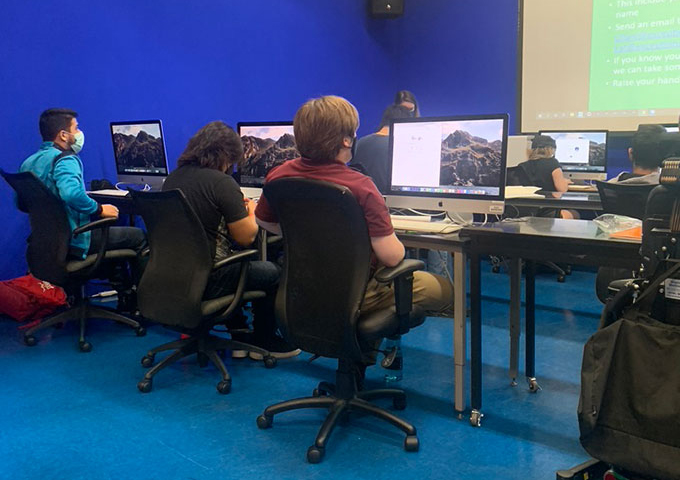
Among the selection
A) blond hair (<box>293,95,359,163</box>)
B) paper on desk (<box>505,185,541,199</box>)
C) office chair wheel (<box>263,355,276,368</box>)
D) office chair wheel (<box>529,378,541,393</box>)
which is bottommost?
office chair wheel (<box>529,378,541,393</box>)

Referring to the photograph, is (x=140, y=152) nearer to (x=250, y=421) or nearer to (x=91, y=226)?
(x=91, y=226)

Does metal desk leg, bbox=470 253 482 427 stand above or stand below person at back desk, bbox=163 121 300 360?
below

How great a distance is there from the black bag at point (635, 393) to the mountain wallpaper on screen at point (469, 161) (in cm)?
112

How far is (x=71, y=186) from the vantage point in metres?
3.29

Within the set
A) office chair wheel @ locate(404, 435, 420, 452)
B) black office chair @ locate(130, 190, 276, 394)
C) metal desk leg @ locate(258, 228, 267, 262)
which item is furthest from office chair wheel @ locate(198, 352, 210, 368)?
office chair wheel @ locate(404, 435, 420, 452)

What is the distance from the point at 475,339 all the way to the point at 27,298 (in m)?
2.89

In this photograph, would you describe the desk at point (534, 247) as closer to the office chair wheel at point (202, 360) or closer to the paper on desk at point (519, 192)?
the paper on desk at point (519, 192)

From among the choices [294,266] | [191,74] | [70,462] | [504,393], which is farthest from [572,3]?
[70,462]

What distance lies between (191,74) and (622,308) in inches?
171

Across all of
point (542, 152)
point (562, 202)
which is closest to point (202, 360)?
point (562, 202)

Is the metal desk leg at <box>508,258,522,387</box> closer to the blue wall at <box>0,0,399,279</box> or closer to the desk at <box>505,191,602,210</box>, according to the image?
the desk at <box>505,191,602,210</box>

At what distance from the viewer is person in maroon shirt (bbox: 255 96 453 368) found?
6.63 ft

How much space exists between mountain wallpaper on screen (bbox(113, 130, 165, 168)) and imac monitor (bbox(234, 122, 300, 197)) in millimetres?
689

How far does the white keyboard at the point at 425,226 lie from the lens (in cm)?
252
